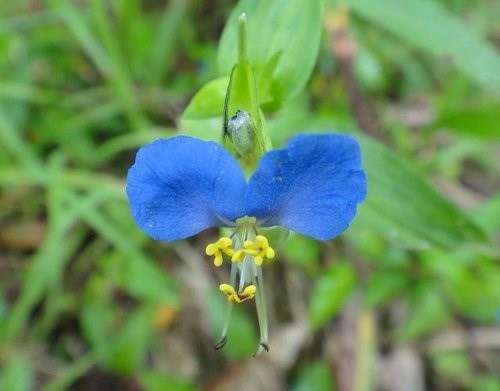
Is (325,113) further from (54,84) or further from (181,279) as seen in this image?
(54,84)

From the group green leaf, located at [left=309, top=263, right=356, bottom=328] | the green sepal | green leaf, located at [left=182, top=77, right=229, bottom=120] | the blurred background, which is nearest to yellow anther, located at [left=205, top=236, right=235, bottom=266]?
the green sepal

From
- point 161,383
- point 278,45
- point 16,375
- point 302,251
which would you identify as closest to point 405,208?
point 278,45

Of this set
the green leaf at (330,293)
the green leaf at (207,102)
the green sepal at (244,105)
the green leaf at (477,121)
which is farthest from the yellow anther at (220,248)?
the green leaf at (477,121)

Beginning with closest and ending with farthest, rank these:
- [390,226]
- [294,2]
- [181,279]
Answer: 1. [294,2]
2. [390,226]
3. [181,279]

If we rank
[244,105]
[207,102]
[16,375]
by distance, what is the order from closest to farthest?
1. [244,105]
2. [207,102]
3. [16,375]

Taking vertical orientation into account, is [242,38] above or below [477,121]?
above

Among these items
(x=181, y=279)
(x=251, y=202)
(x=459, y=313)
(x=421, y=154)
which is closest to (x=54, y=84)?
(x=181, y=279)

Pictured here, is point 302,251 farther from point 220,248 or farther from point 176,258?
point 220,248
